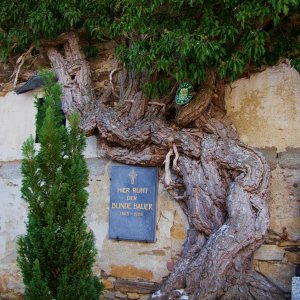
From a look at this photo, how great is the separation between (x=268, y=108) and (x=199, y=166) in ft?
3.01

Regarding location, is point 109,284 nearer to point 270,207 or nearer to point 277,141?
point 270,207

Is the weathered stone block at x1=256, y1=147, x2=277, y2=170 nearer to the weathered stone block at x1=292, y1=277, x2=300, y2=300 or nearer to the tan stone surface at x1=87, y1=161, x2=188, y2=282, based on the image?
the tan stone surface at x1=87, y1=161, x2=188, y2=282

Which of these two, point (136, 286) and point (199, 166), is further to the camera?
point (136, 286)

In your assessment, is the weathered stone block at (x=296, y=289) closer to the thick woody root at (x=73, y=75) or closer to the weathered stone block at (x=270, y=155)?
the weathered stone block at (x=270, y=155)

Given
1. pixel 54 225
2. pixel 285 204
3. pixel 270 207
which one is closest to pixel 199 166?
pixel 270 207

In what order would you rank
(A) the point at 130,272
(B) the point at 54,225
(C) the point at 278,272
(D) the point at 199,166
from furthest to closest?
(A) the point at 130,272, (D) the point at 199,166, (C) the point at 278,272, (B) the point at 54,225

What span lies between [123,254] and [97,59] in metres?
2.42

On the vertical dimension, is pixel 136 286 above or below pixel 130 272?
below

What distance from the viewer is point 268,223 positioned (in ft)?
14.6

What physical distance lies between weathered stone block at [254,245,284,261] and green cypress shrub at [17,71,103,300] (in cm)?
179

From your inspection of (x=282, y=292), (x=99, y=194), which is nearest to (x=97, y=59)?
(x=99, y=194)

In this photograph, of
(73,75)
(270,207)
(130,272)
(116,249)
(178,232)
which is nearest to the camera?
(270,207)

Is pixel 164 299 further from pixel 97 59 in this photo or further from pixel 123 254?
pixel 97 59

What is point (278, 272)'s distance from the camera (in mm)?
4613
